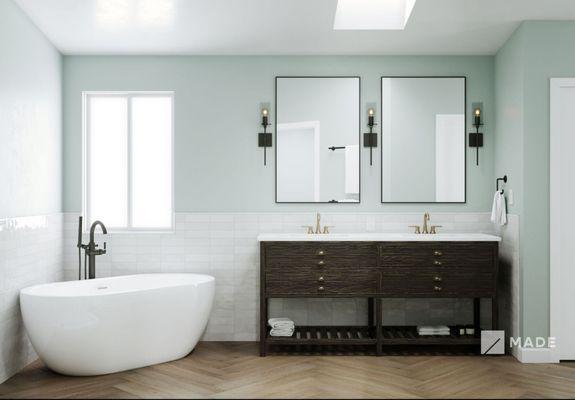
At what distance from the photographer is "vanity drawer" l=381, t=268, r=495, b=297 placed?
13.5ft

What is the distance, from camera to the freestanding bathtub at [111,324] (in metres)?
3.45

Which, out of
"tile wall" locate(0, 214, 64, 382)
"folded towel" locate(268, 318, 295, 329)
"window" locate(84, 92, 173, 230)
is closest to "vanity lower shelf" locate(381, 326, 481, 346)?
"folded towel" locate(268, 318, 295, 329)

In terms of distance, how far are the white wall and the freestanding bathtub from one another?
0.26 m

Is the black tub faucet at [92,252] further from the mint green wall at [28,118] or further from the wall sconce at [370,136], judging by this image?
the wall sconce at [370,136]

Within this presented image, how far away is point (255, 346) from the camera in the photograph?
→ 14.7 ft

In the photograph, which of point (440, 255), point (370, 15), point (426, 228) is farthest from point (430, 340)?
point (370, 15)

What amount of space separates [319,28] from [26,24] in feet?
7.40

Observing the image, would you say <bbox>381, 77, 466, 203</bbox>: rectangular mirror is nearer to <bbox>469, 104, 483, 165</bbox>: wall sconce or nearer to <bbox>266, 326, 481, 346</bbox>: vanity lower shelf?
<bbox>469, 104, 483, 165</bbox>: wall sconce

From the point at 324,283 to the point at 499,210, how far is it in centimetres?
160

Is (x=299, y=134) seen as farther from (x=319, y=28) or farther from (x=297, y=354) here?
(x=297, y=354)

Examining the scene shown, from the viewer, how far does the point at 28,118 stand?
13.0 ft

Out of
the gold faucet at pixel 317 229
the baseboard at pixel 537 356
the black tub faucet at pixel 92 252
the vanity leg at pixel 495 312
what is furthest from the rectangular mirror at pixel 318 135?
the baseboard at pixel 537 356

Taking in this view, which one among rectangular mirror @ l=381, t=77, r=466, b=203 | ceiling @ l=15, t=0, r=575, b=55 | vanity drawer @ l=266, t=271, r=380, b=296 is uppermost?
ceiling @ l=15, t=0, r=575, b=55

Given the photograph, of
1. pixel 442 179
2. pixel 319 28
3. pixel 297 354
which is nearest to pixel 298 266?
pixel 297 354
